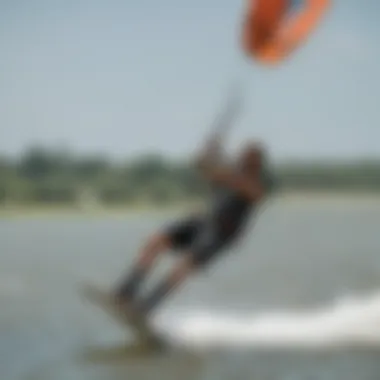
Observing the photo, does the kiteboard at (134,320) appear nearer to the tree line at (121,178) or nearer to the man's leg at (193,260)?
the man's leg at (193,260)

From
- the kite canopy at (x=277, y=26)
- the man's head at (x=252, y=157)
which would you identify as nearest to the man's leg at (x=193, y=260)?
the man's head at (x=252, y=157)

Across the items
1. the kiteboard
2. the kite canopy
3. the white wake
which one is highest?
the kite canopy

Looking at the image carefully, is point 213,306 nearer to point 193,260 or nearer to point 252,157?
point 193,260

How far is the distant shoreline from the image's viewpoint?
1.89 m

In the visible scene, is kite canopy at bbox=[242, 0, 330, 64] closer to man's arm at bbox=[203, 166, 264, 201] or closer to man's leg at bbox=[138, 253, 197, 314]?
man's arm at bbox=[203, 166, 264, 201]

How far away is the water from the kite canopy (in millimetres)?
265

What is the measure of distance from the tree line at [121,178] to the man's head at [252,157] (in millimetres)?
32

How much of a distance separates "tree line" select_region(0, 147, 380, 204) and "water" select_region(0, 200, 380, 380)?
4cm

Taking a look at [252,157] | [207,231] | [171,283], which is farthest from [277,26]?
[171,283]

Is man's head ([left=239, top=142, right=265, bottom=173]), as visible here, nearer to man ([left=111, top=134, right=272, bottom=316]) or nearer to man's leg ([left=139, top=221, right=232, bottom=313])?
man ([left=111, top=134, right=272, bottom=316])

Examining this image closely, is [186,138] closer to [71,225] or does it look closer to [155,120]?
[155,120]

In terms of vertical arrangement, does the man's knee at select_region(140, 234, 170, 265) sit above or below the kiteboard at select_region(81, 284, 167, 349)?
above

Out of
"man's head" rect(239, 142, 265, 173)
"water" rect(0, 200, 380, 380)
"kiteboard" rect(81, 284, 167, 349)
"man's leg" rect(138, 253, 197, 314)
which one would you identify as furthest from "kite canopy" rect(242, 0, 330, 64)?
"kiteboard" rect(81, 284, 167, 349)

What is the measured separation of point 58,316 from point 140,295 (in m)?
0.15
